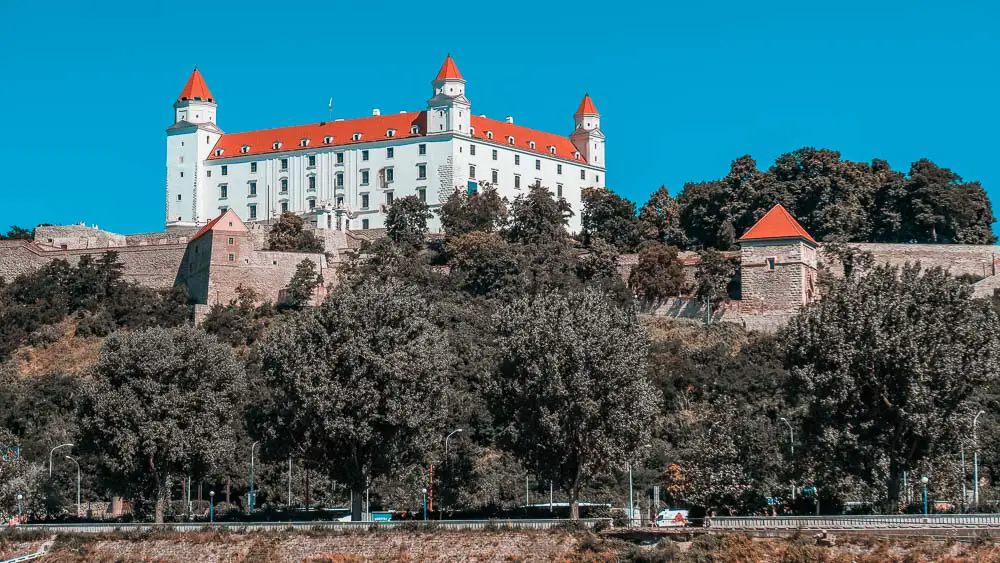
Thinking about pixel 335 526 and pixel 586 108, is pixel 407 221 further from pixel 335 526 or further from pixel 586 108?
pixel 335 526

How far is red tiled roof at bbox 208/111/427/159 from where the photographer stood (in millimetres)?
113438

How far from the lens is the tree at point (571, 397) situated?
4728 centimetres

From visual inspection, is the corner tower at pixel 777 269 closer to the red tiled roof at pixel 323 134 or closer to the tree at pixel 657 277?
the tree at pixel 657 277

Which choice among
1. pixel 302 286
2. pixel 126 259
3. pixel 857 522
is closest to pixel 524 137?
pixel 302 286

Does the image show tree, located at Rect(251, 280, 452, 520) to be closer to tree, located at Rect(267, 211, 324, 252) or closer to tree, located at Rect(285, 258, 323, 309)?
tree, located at Rect(285, 258, 323, 309)

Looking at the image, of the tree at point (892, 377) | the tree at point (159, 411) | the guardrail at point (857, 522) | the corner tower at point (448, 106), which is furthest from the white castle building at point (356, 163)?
the guardrail at point (857, 522)

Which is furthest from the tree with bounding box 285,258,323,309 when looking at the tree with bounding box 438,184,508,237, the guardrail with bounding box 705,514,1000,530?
the guardrail with bounding box 705,514,1000,530

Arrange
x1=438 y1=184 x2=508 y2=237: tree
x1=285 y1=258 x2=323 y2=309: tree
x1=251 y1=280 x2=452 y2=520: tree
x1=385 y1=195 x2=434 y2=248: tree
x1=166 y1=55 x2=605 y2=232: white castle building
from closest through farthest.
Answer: x1=251 y1=280 x2=452 y2=520: tree < x1=285 y1=258 x2=323 y2=309: tree < x1=385 y1=195 x2=434 y2=248: tree < x1=438 y1=184 x2=508 y2=237: tree < x1=166 y1=55 x2=605 y2=232: white castle building

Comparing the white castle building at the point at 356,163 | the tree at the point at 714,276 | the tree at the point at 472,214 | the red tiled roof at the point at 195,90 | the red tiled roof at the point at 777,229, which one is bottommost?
the tree at the point at 714,276

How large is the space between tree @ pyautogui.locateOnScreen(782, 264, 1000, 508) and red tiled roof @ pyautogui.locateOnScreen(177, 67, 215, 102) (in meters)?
81.0

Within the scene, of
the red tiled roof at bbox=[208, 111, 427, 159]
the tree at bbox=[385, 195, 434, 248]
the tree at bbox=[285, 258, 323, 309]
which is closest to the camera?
the tree at bbox=[285, 258, 323, 309]

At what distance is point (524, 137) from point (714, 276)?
34.8 m

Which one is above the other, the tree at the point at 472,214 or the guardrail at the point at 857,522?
the tree at the point at 472,214

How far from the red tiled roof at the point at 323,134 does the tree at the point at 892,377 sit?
69538 mm
